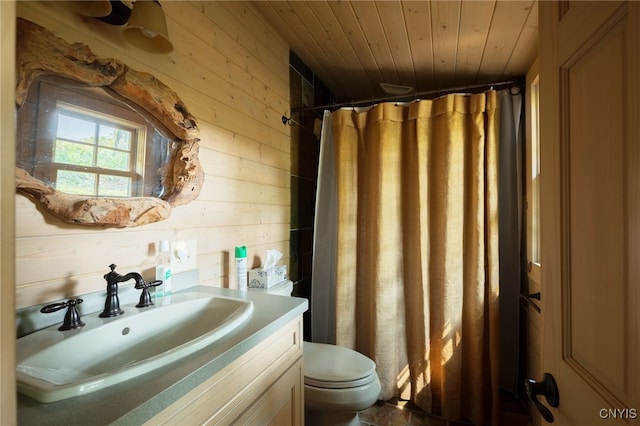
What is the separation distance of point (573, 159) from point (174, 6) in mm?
1455

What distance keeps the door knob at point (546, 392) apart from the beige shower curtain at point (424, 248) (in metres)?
1.13

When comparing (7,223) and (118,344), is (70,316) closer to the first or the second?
(118,344)

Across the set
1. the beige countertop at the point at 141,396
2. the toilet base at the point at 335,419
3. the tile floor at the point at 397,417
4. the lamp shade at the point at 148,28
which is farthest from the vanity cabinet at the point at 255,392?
the lamp shade at the point at 148,28

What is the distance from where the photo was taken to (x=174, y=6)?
1165 mm

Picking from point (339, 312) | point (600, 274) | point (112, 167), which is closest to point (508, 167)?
point (339, 312)

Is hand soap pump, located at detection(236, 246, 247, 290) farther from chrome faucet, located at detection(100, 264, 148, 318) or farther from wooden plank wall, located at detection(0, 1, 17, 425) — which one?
wooden plank wall, located at detection(0, 1, 17, 425)

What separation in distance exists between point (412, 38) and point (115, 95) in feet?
5.36

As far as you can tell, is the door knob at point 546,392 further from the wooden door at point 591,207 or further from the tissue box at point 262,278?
the tissue box at point 262,278

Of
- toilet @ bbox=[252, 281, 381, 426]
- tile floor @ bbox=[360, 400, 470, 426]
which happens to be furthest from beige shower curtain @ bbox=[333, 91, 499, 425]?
toilet @ bbox=[252, 281, 381, 426]

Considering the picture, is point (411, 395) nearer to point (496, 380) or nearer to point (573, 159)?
point (496, 380)

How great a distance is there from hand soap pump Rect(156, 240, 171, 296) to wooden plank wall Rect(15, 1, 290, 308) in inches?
1.3

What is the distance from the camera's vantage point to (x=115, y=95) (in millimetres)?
934

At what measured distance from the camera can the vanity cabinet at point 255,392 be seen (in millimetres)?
616

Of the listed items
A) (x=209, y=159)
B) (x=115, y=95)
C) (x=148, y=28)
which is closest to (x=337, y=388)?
(x=209, y=159)
